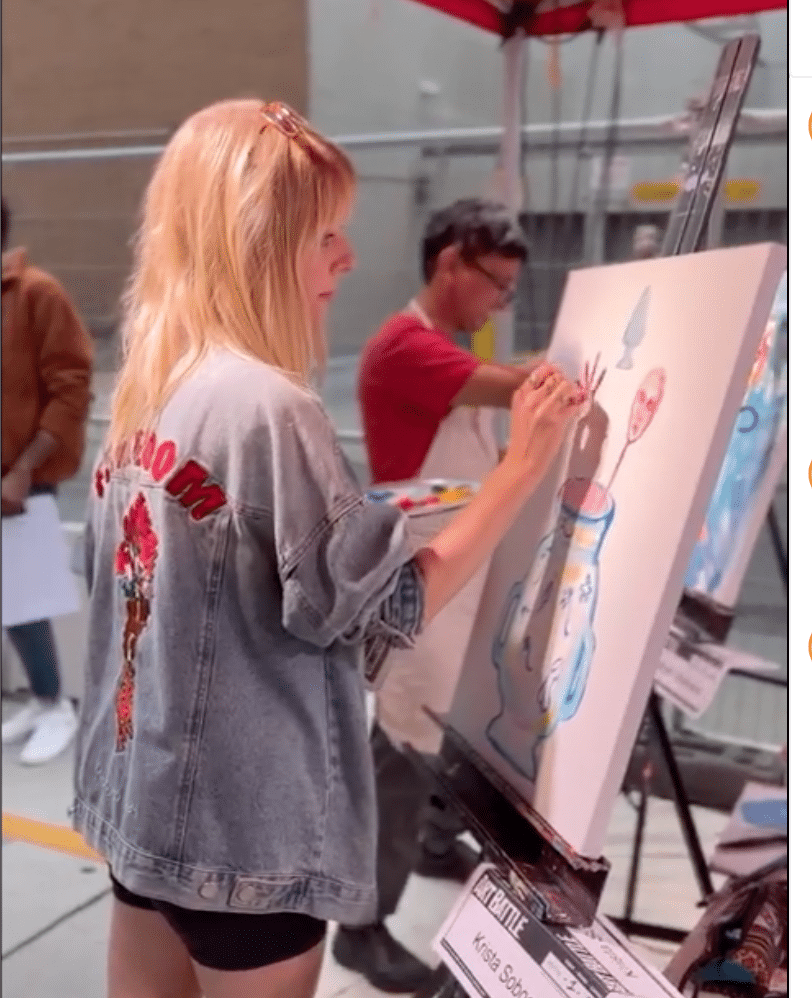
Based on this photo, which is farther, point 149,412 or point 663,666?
point 663,666

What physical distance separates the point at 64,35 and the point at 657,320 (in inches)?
62.8

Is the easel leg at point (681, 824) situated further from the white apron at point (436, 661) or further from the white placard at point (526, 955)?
the white placard at point (526, 955)

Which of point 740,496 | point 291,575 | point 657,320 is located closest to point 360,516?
point 291,575

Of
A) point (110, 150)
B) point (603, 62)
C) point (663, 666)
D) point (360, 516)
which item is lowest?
point (663, 666)

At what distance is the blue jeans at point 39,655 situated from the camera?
238cm

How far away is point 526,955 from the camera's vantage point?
1.00 meters

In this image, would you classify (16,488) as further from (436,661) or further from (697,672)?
(697,672)

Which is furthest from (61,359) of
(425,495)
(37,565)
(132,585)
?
(132,585)

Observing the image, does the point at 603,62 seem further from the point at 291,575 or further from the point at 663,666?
the point at 291,575

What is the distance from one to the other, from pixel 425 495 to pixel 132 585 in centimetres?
44

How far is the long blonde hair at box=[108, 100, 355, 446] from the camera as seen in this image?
36.4 inches

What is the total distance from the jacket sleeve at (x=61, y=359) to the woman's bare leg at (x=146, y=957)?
132 centimetres

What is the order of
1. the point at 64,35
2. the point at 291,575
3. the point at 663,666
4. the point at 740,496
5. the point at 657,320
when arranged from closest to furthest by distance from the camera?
the point at 291,575 < the point at 657,320 < the point at 740,496 < the point at 663,666 < the point at 64,35

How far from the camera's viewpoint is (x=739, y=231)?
1913mm
